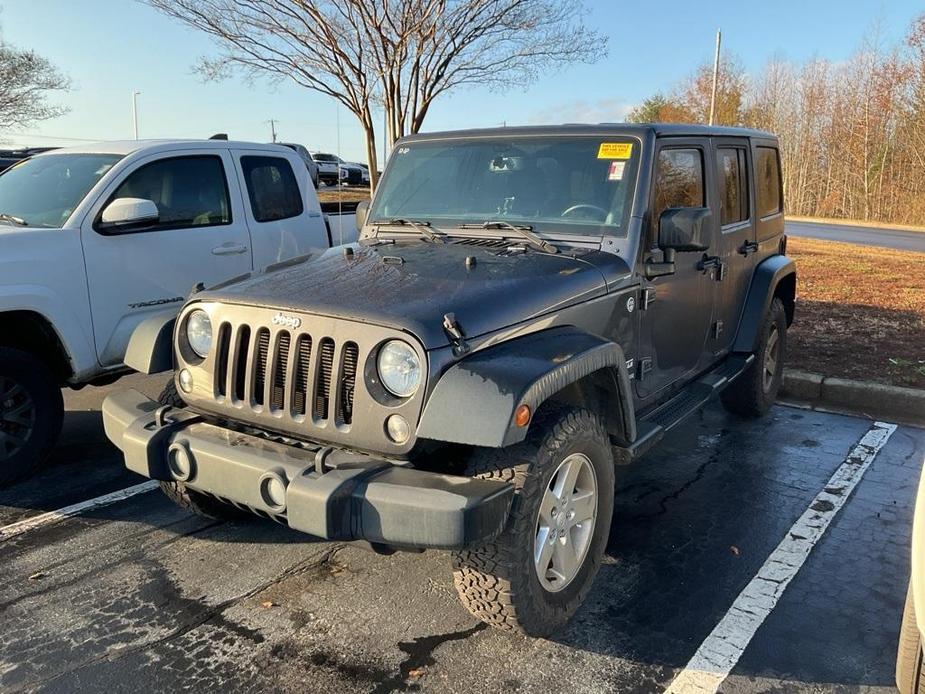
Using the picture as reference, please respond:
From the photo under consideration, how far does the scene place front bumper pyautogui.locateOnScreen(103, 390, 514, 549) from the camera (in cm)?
240

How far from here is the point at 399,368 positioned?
2639mm

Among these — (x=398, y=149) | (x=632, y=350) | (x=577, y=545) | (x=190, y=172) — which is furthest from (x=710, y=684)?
(x=190, y=172)

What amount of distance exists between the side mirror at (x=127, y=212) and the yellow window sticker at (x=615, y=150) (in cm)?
280

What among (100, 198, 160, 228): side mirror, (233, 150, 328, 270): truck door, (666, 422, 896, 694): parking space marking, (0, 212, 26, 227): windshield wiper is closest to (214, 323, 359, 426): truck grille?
(666, 422, 896, 694): parking space marking

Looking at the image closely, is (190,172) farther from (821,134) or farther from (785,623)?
(821,134)

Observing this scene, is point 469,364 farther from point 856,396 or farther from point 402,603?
point 856,396

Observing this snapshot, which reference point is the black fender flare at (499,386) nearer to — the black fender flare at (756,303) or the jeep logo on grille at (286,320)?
the jeep logo on grille at (286,320)

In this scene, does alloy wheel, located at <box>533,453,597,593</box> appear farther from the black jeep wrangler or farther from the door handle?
the door handle

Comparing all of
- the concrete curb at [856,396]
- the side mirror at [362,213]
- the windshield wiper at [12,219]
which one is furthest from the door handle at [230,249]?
the concrete curb at [856,396]

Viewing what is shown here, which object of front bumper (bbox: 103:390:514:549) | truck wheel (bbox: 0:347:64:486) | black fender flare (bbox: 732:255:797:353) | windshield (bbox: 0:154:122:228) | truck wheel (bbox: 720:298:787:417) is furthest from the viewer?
truck wheel (bbox: 720:298:787:417)

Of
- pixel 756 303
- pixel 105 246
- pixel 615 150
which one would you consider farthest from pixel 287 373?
pixel 756 303

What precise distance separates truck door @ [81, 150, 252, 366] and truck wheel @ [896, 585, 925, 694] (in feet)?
14.4

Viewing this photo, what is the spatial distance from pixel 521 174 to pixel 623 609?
7.13 feet

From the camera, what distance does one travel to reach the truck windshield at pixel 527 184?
3.74 meters
